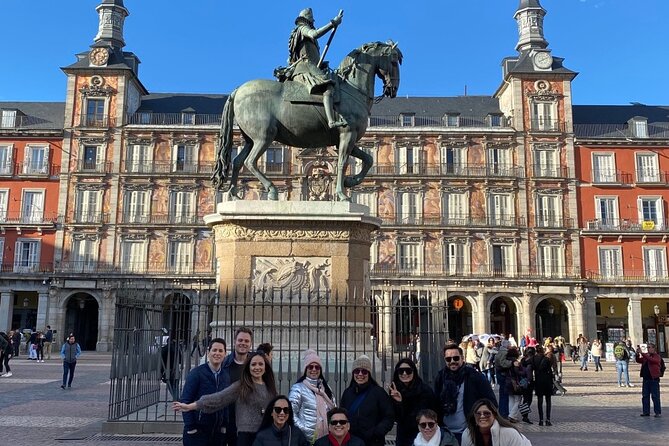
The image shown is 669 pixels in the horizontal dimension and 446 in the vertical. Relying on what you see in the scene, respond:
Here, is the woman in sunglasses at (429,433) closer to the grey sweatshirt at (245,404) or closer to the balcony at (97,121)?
the grey sweatshirt at (245,404)

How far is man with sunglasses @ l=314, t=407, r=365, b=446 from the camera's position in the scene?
434 cm

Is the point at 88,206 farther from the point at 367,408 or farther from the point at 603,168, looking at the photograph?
the point at 367,408

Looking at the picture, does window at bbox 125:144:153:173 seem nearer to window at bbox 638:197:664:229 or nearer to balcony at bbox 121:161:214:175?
balcony at bbox 121:161:214:175

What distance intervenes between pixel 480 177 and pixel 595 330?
12.5 meters

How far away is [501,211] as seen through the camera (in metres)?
43.2

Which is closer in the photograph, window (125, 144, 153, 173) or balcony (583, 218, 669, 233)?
balcony (583, 218, 669, 233)

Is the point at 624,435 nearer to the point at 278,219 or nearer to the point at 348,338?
the point at 348,338

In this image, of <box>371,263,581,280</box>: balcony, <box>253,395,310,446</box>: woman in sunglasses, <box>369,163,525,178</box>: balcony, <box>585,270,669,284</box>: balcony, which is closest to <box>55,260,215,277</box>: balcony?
<box>371,263,581,280</box>: balcony

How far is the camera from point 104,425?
318 inches

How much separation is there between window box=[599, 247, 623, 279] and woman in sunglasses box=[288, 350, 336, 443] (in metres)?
41.4

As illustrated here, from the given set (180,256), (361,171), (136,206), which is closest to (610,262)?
(180,256)

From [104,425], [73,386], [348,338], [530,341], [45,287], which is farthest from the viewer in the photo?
[45,287]

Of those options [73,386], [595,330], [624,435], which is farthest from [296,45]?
[595,330]

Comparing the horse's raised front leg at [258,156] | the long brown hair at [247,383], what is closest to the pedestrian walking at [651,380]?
the horse's raised front leg at [258,156]
